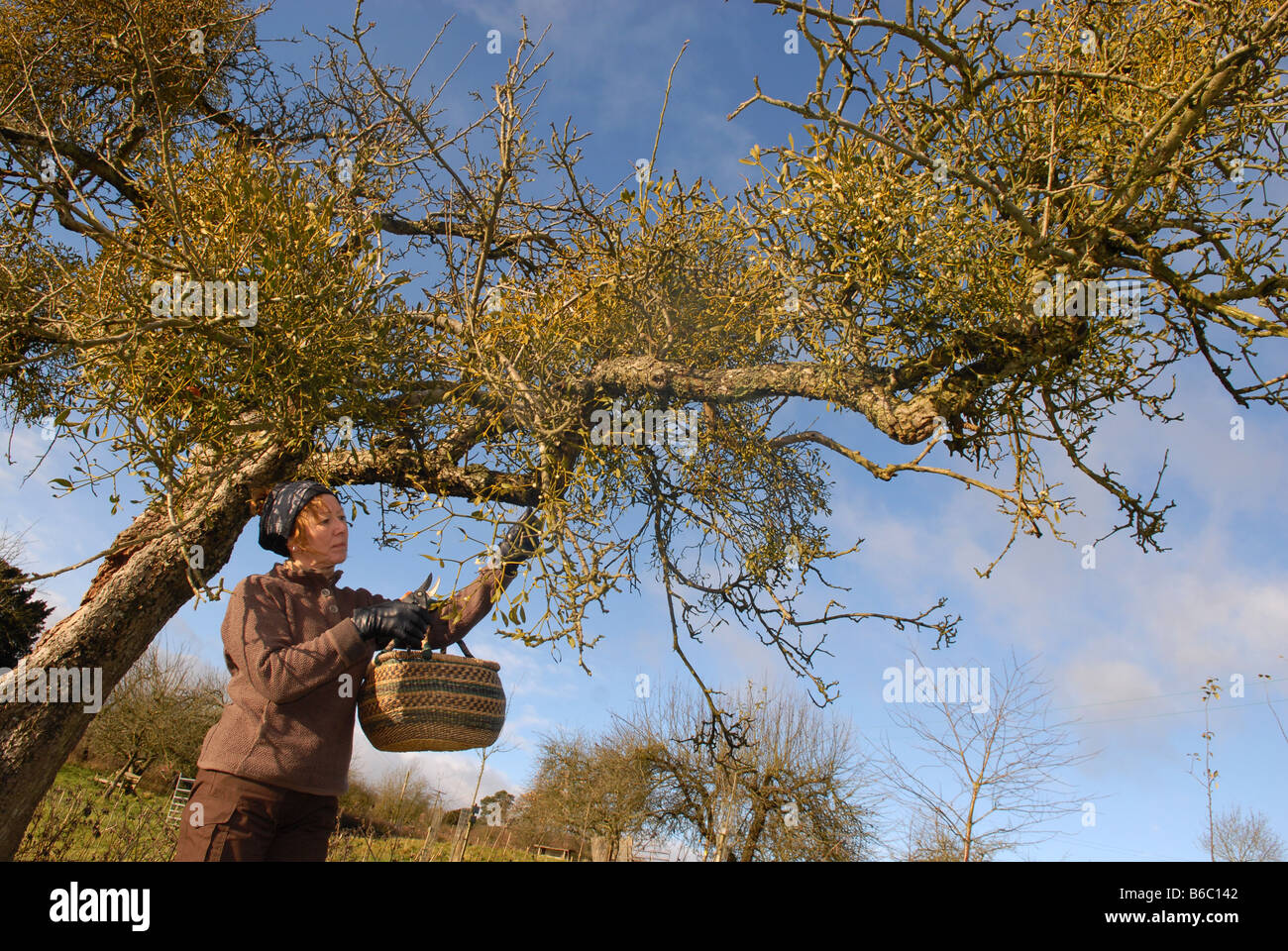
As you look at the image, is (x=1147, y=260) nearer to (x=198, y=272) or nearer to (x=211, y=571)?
(x=198, y=272)

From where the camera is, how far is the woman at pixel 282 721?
6.06 feet

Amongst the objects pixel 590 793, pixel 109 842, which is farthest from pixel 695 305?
pixel 590 793

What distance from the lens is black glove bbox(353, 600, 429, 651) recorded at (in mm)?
1879

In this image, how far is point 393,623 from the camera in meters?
1.87

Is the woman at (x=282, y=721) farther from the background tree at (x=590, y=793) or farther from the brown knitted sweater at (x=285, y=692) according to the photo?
the background tree at (x=590, y=793)

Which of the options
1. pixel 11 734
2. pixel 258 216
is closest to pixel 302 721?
pixel 258 216

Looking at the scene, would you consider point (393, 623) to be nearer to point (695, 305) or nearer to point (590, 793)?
point (695, 305)

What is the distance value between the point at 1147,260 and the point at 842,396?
1022 millimetres

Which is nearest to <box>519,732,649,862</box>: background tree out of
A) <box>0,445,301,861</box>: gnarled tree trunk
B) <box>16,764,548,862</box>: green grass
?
<box>16,764,548,862</box>: green grass

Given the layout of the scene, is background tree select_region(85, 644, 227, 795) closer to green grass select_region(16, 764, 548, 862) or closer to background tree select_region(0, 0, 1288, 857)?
green grass select_region(16, 764, 548, 862)

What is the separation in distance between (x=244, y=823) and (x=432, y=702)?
1.87 feet

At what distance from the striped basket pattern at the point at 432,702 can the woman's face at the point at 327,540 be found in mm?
509
